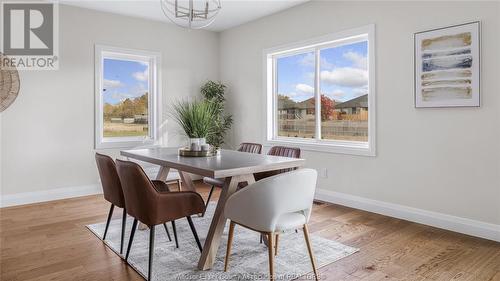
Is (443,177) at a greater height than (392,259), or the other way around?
(443,177)

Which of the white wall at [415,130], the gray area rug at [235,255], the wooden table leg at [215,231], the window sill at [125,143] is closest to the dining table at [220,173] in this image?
the wooden table leg at [215,231]

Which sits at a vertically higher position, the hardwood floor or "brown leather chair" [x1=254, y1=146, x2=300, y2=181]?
"brown leather chair" [x1=254, y1=146, x2=300, y2=181]

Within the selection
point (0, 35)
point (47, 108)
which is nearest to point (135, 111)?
point (47, 108)

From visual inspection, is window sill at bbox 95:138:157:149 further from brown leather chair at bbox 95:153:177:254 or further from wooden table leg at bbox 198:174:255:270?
wooden table leg at bbox 198:174:255:270

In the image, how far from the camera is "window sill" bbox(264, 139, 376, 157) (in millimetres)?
3945

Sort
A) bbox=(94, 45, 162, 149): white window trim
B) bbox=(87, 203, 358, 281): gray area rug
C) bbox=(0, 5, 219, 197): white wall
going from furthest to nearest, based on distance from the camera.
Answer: bbox=(94, 45, 162, 149): white window trim, bbox=(0, 5, 219, 197): white wall, bbox=(87, 203, 358, 281): gray area rug

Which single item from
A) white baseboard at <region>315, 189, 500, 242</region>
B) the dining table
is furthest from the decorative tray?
white baseboard at <region>315, 189, 500, 242</region>

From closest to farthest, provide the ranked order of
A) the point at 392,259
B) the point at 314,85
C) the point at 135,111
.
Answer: the point at 392,259
the point at 314,85
the point at 135,111

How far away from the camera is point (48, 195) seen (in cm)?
448

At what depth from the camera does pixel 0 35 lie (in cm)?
412

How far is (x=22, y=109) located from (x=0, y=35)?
0.89 m

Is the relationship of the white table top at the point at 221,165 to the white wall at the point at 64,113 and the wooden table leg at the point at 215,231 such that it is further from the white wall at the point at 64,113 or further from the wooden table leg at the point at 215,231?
the white wall at the point at 64,113

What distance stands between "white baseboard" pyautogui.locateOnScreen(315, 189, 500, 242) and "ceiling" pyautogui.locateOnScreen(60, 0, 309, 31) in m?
2.51

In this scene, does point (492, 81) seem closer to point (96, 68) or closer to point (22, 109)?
point (96, 68)
